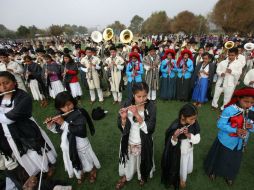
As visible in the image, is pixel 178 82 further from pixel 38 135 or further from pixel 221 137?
pixel 38 135

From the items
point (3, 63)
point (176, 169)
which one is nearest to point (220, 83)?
point (176, 169)

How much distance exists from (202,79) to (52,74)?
215 inches

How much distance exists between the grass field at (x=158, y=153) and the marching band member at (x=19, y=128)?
2.53 ft

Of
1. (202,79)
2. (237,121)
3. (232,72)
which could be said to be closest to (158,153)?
(237,121)

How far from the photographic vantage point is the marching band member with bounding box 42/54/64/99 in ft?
20.5

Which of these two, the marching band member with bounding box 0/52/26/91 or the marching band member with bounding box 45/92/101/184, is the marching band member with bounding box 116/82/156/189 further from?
the marching band member with bounding box 0/52/26/91

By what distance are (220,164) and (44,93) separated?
22.2ft

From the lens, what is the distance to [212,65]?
19.4 ft

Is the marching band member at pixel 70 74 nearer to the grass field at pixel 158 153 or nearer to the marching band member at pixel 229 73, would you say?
the grass field at pixel 158 153

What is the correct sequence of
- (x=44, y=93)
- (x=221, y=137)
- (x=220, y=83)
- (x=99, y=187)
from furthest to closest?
(x=44, y=93), (x=220, y=83), (x=99, y=187), (x=221, y=137)

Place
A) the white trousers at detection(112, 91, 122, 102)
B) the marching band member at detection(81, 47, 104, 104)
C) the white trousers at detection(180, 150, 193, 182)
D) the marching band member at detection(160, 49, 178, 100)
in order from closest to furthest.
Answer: the white trousers at detection(180, 150, 193, 182) < the marching band member at detection(160, 49, 178, 100) < the marching band member at detection(81, 47, 104, 104) < the white trousers at detection(112, 91, 122, 102)

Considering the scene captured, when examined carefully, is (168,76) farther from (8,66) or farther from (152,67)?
(8,66)

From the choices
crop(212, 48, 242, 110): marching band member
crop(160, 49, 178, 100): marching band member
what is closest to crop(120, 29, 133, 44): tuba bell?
crop(160, 49, 178, 100): marching band member

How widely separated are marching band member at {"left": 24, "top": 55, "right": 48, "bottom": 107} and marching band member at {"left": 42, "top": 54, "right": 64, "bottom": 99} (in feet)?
1.76
